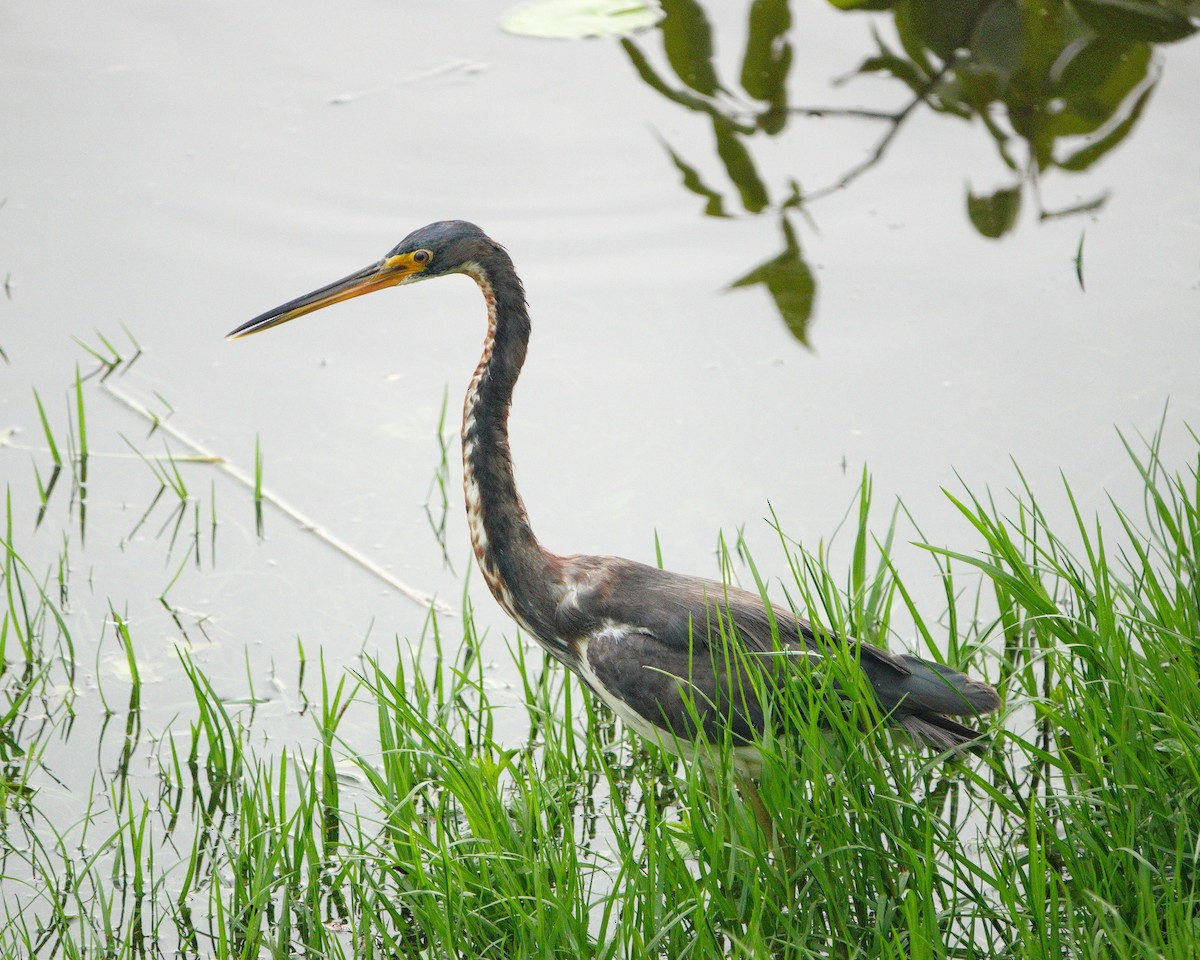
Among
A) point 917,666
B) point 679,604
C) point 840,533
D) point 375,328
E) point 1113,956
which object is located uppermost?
point 375,328

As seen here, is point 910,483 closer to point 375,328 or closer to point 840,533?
point 840,533

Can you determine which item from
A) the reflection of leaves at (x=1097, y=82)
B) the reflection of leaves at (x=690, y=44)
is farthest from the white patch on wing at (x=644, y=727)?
the reflection of leaves at (x=1097, y=82)

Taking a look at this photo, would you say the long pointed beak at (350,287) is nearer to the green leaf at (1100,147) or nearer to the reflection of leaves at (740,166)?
the reflection of leaves at (740,166)

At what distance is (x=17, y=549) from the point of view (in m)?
4.85

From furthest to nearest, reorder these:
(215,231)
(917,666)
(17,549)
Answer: (215,231) < (17,549) < (917,666)

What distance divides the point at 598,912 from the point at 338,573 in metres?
1.69

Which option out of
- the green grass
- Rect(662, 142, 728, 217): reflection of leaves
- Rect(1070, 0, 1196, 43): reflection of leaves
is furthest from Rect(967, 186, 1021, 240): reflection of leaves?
the green grass

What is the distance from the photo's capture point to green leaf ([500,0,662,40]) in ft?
25.8

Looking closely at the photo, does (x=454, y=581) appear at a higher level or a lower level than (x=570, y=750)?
higher

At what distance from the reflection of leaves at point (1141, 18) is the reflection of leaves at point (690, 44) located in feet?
6.79

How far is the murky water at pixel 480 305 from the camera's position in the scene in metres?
5.09

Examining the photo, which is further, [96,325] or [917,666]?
[96,325]

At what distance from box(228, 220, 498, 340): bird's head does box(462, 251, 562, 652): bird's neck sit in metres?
0.05

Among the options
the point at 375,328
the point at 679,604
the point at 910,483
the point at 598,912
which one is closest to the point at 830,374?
the point at 910,483
